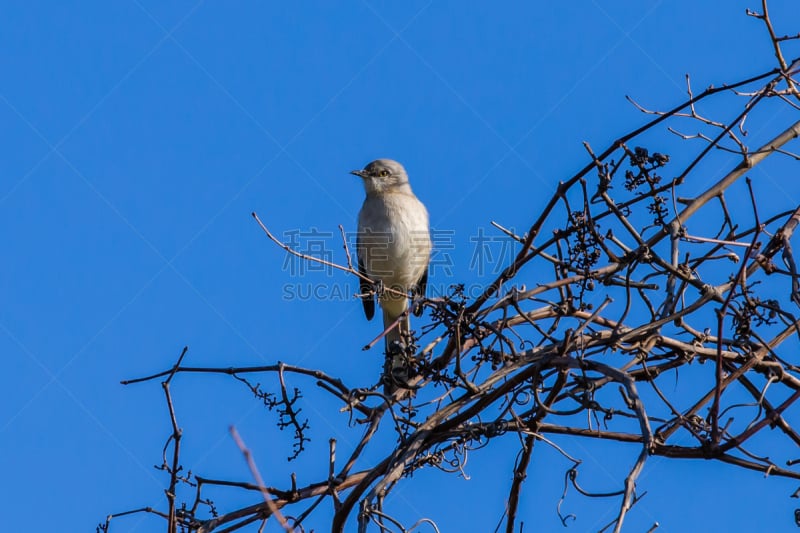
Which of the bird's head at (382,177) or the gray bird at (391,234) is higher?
the bird's head at (382,177)

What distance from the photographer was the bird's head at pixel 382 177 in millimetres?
6453

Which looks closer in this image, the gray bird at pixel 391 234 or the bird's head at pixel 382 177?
the gray bird at pixel 391 234

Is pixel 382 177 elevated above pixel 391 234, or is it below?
above

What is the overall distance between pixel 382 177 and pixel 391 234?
503 millimetres

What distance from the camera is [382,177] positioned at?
21.2 ft

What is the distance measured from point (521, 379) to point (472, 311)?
273 millimetres

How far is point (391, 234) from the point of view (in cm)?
625

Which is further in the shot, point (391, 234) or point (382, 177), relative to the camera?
point (382, 177)

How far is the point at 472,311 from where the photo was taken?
2.79 m

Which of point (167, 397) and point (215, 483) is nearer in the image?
point (167, 397)

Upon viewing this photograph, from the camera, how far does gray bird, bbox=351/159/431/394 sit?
6.26 m

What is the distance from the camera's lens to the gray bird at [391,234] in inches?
246

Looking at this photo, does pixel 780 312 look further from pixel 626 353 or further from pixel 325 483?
pixel 325 483

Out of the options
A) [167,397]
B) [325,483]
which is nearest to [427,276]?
[325,483]
